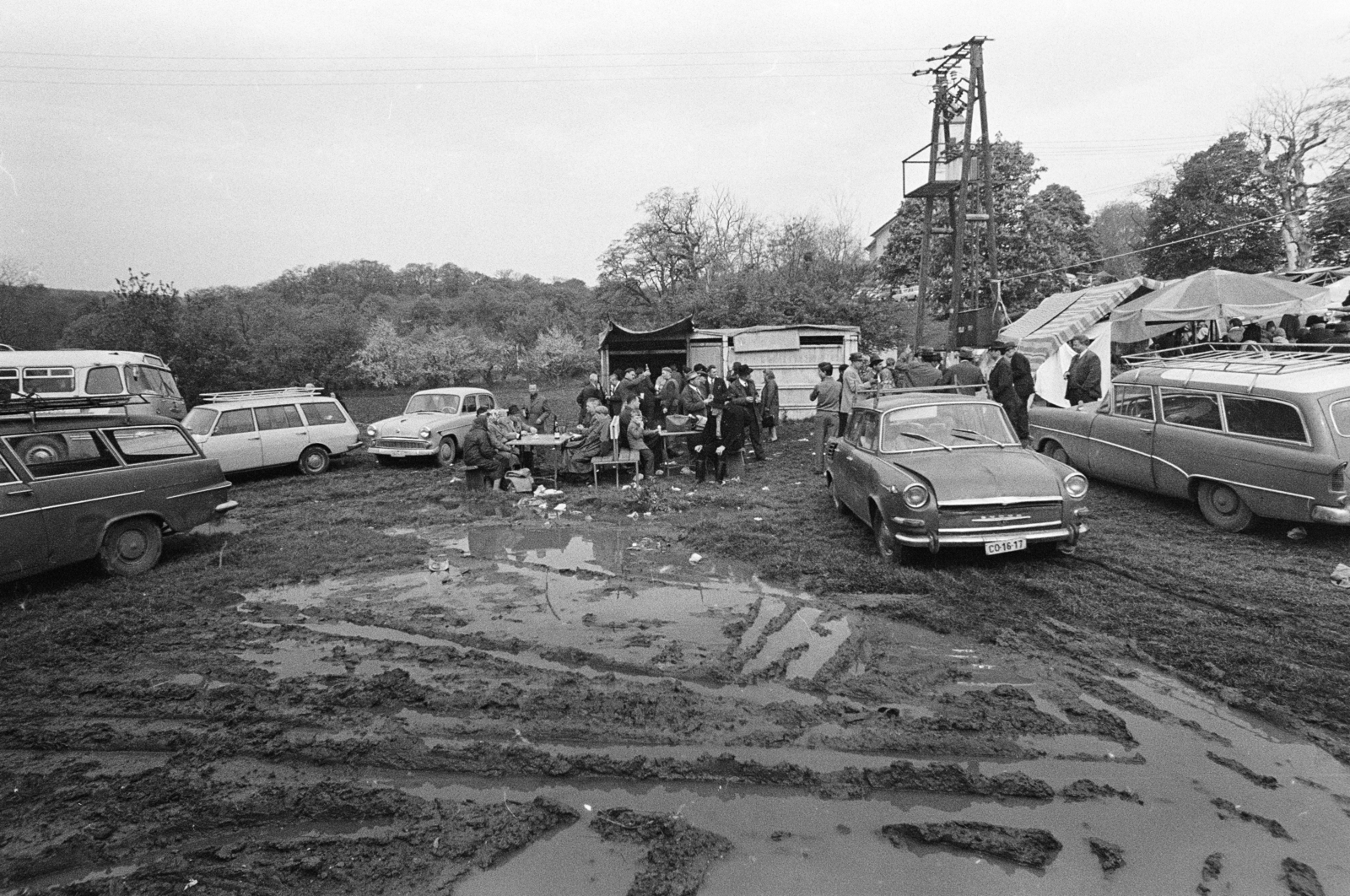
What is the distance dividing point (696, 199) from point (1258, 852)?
40847 mm

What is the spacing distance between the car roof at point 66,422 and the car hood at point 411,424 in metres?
6.47

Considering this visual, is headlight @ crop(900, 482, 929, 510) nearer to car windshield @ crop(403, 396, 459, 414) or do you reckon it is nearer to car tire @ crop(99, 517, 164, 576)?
car tire @ crop(99, 517, 164, 576)

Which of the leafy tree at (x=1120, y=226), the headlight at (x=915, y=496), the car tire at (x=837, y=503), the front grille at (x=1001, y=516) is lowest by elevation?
the car tire at (x=837, y=503)

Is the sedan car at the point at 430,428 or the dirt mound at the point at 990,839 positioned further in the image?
the sedan car at the point at 430,428

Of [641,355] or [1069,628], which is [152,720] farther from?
[641,355]

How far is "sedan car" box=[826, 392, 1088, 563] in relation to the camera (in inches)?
258

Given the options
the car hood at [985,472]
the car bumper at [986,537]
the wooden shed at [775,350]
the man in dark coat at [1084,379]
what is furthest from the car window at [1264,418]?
the wooden shed at [775,350]

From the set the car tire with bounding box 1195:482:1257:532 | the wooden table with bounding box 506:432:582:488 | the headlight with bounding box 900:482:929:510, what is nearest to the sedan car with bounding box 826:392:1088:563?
the headlight with bounding box 900:482:929:510

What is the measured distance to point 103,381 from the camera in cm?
1431

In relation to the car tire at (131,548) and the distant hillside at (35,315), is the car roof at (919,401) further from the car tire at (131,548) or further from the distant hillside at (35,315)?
the distant hillside at (35,315)

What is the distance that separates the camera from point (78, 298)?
38.7m

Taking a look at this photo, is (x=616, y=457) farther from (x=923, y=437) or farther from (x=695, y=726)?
(x=695, y=726)

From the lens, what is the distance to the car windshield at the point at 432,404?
16.0 metres

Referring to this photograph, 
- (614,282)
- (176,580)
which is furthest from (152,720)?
(614,282)
